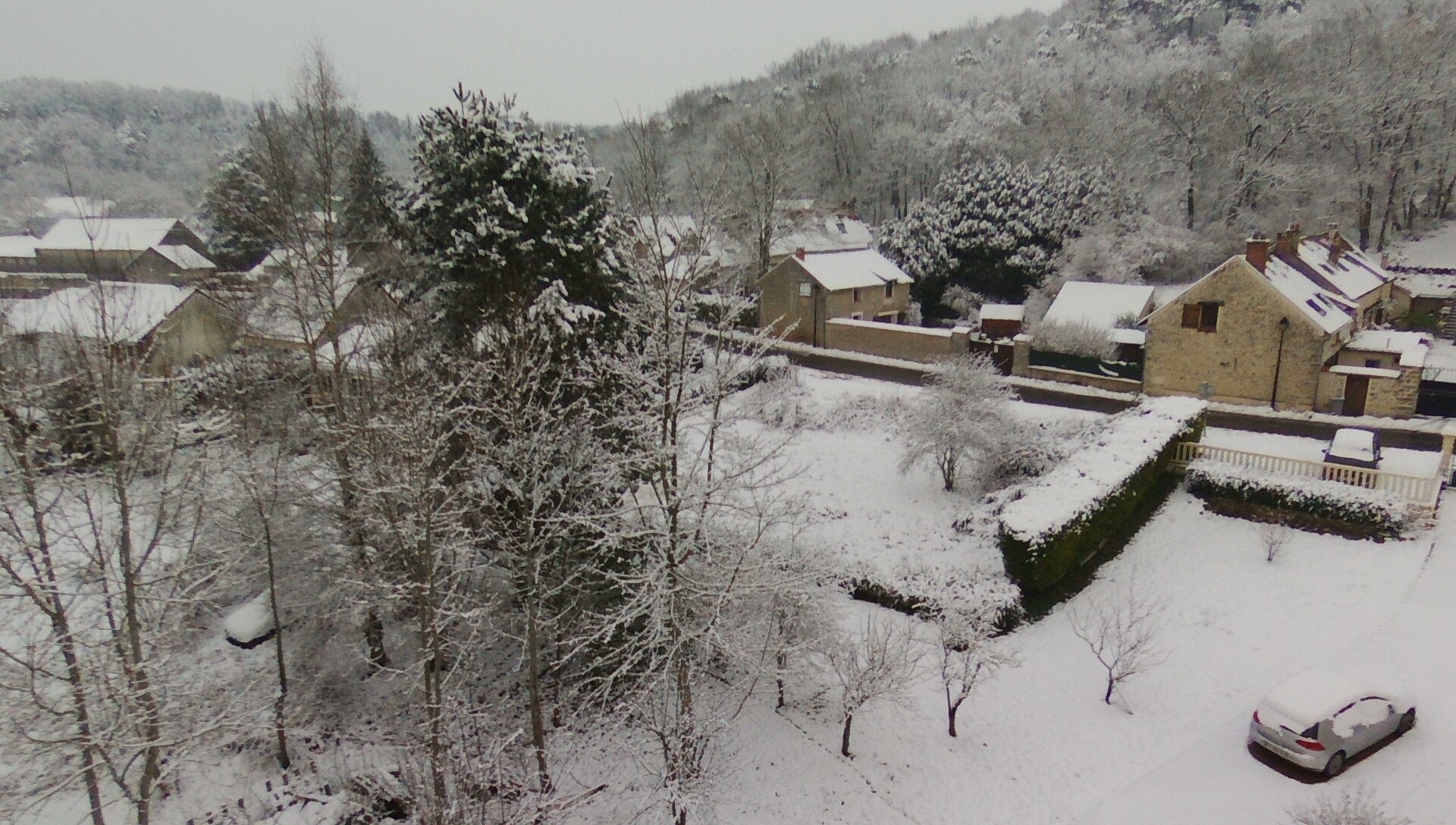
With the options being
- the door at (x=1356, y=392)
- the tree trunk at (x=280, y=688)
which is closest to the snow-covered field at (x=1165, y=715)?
the door at (x=1356, y=392)

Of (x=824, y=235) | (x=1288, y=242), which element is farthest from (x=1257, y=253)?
(x=824, y=235)

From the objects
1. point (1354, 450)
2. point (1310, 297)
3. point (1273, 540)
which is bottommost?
point (1273, 540)

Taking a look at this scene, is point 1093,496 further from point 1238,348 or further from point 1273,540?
point 1238,348

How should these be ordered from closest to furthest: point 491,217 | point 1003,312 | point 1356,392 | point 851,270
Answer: point 491,217 → point 1356,392 → point 1003,312 → point 851,270

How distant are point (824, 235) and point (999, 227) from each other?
45.4 ft

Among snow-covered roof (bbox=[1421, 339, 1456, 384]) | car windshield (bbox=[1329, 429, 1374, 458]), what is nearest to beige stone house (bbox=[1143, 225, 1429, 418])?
snow-covered roof (bbox=[1421, 339, 1456, 384])

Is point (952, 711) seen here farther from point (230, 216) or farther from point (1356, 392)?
point (230, 216)

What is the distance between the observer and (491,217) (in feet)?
44.1

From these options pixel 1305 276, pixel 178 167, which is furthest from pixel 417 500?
pixel 178 167

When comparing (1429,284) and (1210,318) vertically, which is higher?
(1429,284)

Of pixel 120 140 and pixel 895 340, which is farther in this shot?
pixel 120 140

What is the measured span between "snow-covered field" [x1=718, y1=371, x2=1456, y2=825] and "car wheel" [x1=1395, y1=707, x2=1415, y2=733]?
0.63ft

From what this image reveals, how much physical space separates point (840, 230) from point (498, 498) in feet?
131

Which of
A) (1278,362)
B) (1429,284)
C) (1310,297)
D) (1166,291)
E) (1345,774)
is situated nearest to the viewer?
(1345,774)
